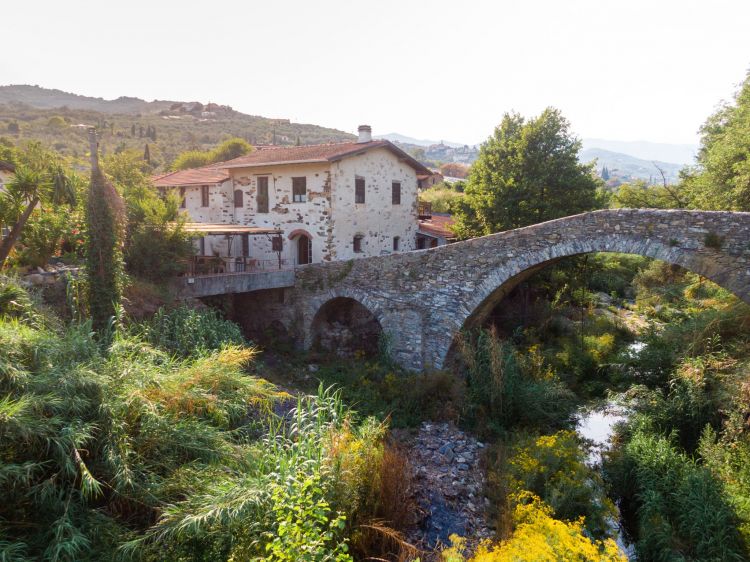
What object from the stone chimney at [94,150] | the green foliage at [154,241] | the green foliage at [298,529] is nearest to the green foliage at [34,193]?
the stone chimney at [94,150]

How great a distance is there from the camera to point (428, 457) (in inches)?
416

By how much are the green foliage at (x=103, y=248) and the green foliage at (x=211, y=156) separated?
88.7ft

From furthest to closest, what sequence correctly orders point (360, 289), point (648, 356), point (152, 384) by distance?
point (360, 289) < point (648, 356) < point (152, 384)

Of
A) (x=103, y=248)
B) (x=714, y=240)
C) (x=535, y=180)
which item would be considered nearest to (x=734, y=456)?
(x=714, y=240)

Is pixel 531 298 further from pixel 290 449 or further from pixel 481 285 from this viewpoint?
pixel 290 449

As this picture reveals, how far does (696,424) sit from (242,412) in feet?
31.0

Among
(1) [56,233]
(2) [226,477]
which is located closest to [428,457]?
(2) [226,477]

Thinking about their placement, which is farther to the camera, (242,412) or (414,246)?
(414,246)

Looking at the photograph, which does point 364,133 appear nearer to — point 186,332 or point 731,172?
point 186,332

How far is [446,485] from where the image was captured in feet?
31.2

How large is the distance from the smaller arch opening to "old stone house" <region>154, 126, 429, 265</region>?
2148 millimetres

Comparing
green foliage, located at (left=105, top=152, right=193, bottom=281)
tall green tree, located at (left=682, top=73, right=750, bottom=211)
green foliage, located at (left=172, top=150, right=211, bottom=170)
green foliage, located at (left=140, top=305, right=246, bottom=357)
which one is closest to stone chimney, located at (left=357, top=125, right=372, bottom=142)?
green foliage, located at (left=105, top=152, right=193, bottom=281)

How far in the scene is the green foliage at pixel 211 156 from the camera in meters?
36.0

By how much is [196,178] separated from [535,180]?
1489cm
